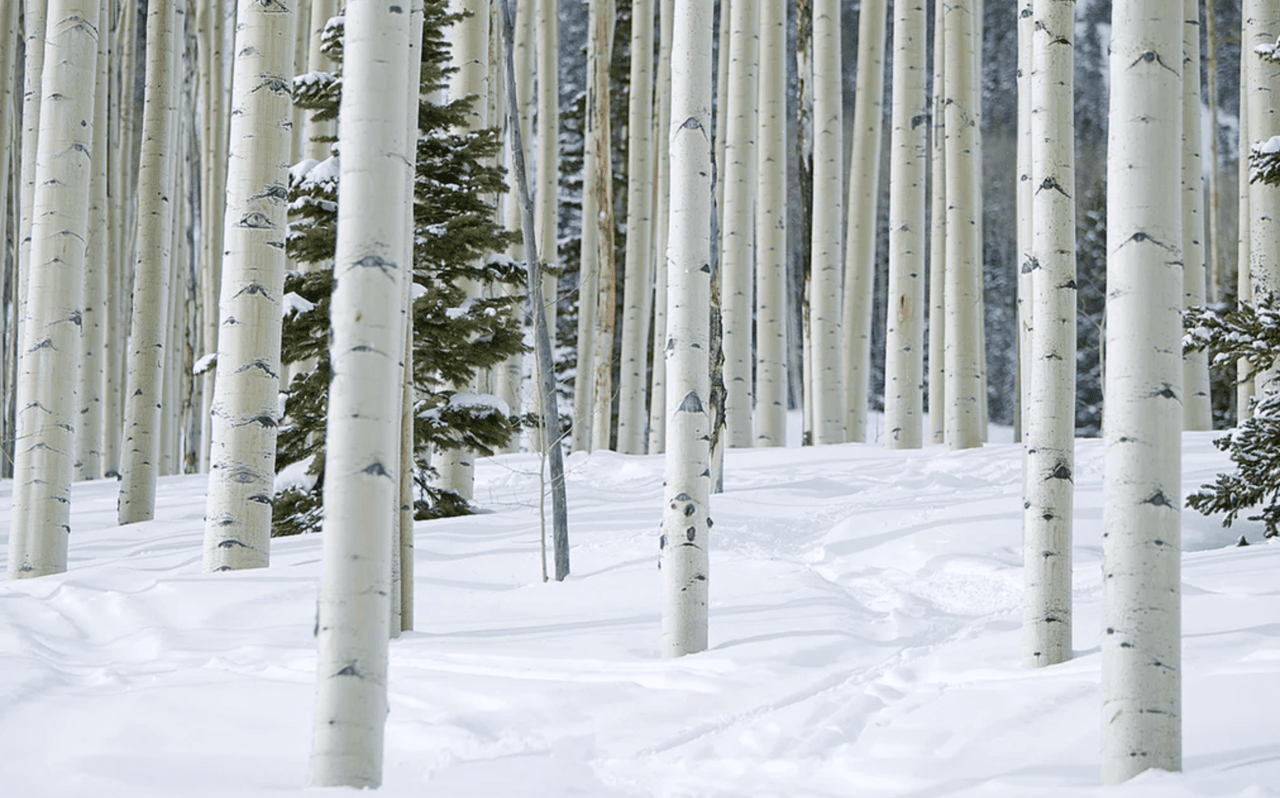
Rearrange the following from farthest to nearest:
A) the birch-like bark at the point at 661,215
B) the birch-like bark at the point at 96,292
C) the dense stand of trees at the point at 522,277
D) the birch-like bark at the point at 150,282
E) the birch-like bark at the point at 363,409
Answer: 1. the birch-like bark at the point at 661,215
2. the birch-like bark at the point at 96,292
3. the birch-like bark at the point at 150,282
4. the dense stand of trees at the point at 522,277
5. the birch-like bark at the point at 363,409

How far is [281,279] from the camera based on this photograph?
4543mm

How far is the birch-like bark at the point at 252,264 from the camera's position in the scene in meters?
4.40

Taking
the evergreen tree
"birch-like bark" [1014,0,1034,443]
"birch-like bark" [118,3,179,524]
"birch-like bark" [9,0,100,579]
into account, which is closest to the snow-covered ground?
"birch-like bark" [9,0,100,579]

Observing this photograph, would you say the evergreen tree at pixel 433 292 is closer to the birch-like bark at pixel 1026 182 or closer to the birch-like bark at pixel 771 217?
the birch-like bark at pixel 1026 182

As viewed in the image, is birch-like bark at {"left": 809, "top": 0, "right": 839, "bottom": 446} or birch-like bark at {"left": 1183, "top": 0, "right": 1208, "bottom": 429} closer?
birch-like bark at {"left": 1183, "top": 0, "right": 1208, "bottom": 429}

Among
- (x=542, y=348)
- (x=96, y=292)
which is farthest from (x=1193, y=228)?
(x=96, y=292)

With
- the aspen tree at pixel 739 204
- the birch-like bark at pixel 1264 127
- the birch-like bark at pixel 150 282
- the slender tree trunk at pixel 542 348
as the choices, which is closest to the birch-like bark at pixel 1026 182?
the slender tree trunk at pixel 542 348

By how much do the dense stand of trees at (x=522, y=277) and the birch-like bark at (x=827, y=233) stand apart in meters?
0.04

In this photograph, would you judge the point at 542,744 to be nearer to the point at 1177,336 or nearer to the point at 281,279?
the point at 1177,336

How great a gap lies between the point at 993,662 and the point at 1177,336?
61.0 inches

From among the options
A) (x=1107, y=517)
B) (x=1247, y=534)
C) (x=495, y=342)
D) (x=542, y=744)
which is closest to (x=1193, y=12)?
(x=1247, y=534)

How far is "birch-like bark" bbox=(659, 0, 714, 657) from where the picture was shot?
12.1 feet

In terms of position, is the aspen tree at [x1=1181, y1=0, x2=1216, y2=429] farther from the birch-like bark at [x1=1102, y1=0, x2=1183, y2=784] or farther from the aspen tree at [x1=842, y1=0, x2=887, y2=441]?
the birch-like bark at [x1=1102, y1=0, x2=1183, y2=784]

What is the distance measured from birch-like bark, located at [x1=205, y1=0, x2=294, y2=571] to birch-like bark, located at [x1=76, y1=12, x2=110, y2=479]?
5449 mm
